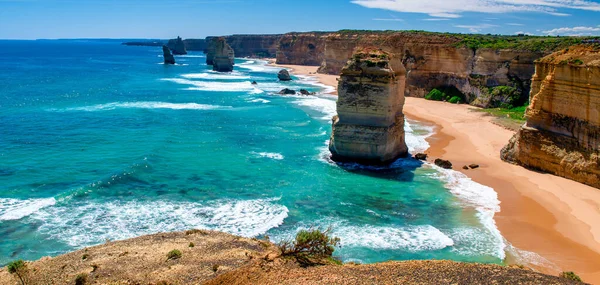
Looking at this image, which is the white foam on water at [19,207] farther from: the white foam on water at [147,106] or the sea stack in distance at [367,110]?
the white foam on water at [147,106]

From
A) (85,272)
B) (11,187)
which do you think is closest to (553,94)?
(85,272)

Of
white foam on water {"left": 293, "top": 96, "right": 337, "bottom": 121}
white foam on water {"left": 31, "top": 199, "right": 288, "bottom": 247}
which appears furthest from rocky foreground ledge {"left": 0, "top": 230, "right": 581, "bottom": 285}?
white foam on water {"left": 293, "top": 96, "right": 337, "bottom": 121}

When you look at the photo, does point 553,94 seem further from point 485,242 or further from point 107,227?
point 107,227

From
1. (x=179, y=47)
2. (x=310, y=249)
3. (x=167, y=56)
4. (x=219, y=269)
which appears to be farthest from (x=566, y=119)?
(x=179, y=47)

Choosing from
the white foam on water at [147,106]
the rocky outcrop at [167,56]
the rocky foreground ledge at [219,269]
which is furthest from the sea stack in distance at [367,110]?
the rocky outcrop at [167,56]

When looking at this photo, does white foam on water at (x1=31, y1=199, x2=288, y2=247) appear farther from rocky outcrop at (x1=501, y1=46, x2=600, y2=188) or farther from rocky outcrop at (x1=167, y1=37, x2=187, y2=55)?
rocky outcrop at (x1=167, y1=37, x2=187, y2=55)

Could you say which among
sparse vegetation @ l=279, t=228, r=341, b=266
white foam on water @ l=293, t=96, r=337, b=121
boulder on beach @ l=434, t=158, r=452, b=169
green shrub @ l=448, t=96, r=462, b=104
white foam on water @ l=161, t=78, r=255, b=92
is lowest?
boulder on beach @ l=434, t=158, r=452, b=169

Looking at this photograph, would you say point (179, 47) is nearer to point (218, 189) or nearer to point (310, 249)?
point (218, 189)
